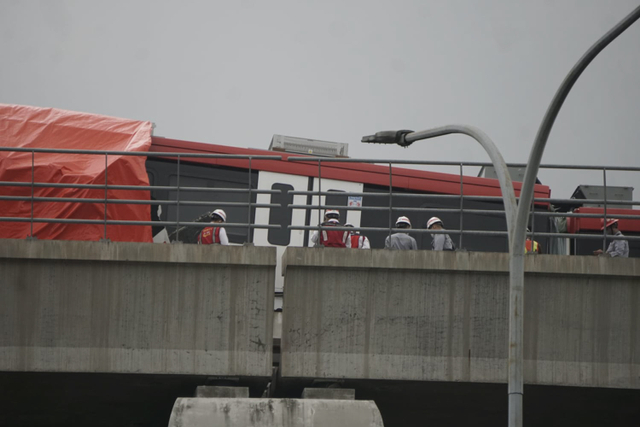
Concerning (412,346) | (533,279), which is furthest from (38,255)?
(533,279)

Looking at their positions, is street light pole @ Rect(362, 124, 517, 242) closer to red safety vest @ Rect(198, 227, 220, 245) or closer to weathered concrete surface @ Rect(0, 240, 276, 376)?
weathered concrete surface @ Rect(0, 240, 276, 376)

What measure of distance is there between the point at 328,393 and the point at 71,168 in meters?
6.44

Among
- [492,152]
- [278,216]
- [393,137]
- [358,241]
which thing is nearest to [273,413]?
[393,137]

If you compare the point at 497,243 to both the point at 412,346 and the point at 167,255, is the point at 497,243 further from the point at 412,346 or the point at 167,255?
the point at 167,255

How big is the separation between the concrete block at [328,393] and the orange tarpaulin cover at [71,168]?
15.6 feet

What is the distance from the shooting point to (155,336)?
12.8 meters

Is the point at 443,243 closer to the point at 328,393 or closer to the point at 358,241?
the point at 358,241

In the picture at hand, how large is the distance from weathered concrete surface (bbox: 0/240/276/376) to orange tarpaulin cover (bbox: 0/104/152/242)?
2134 mm

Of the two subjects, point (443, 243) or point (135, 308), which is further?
point (443, 243)

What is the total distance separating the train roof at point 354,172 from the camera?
17.4 meters

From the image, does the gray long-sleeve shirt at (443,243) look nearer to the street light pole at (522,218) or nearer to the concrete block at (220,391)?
the concrete block at (220,391)

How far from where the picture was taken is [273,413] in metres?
12.0

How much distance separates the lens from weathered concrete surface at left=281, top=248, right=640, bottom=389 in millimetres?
12852

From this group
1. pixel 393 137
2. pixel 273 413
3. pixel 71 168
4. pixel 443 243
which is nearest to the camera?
pixel 393 137
